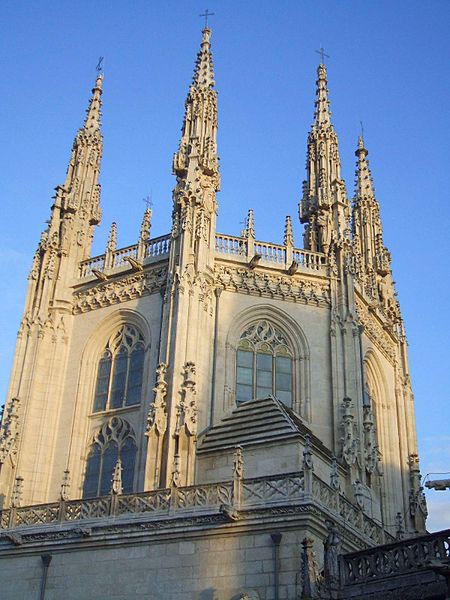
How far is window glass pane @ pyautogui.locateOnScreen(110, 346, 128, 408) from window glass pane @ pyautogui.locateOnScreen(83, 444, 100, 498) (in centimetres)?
164

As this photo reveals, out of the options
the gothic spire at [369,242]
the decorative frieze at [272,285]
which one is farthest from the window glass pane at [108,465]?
the gothic spire at [369,242]

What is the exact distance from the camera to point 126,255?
29672mm

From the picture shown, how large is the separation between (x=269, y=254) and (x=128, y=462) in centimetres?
909

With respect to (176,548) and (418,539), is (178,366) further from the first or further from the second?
(418,539)

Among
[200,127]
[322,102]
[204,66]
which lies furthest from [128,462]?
[322,102]

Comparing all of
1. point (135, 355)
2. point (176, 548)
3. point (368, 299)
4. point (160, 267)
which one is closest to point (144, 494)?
point (176, 548)

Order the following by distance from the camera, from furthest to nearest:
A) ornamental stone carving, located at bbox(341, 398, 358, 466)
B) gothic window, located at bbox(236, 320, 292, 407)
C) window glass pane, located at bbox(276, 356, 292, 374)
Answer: window glass pane, located at bbox(276, 356, 292, 374)
gothic window, located at bbox(236, 320, 292, 407)
ornamental stone carving, located at bbox(341, 398, 358, 466)

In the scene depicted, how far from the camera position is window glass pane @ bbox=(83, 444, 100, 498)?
26297 mm

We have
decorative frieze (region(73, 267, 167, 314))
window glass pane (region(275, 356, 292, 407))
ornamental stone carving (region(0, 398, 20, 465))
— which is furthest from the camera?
decorative frieze (region(73, 267, 167, 314))

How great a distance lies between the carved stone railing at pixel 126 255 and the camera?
28.6 metres

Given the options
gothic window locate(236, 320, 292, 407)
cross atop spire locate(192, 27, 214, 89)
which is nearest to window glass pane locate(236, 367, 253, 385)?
gothic window locate(236, 320, 292, 407)

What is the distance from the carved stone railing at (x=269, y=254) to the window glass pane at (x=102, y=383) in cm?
546

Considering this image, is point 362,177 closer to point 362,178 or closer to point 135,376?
point 362,178

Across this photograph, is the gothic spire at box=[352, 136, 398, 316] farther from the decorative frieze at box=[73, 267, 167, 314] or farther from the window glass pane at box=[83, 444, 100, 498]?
the window glass pane at box=[83, 444, 100, 498]
